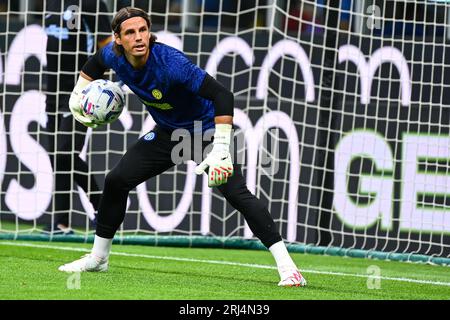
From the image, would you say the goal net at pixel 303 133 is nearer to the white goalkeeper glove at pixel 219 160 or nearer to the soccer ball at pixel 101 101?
the soccer ball at pixel 101 101

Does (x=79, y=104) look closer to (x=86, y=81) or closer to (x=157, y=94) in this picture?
(x=86, y=81)

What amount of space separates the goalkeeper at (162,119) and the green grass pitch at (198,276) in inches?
12.0

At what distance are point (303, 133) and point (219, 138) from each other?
3734mm

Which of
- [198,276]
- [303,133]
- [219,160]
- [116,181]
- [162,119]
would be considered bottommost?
[198,276]

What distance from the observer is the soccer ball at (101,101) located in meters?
7.07

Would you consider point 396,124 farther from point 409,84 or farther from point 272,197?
point 272,197

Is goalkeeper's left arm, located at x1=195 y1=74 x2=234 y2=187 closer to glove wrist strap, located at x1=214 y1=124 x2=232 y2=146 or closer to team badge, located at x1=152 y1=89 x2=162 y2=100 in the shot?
glove wrist strap, located at x1=214 y1=124 x2=232 y2=146

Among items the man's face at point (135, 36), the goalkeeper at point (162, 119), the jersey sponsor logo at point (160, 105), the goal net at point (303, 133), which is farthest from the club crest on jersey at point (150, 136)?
the goal net at point (303, 133)

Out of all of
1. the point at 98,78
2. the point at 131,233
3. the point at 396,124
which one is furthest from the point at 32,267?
the point at 396,124

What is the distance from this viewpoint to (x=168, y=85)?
683 centimetres

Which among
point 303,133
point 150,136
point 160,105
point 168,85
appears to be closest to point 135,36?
point 168,85

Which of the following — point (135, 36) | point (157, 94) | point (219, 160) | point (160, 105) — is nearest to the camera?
point (219, 160)

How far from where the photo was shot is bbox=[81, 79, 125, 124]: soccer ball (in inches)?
278

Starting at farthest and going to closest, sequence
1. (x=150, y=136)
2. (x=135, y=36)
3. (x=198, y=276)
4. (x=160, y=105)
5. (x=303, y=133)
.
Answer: (x=303, y=133), (x=198, y=276), (x=150, y=136), (x=160, y=105), (x=135, y=36)
